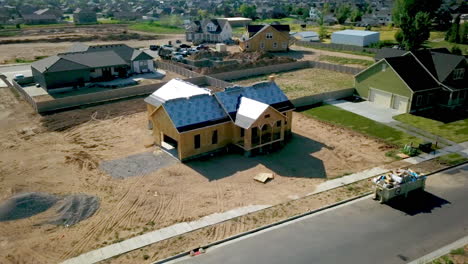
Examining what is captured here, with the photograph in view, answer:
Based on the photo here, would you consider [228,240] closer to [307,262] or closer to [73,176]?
[307,262]

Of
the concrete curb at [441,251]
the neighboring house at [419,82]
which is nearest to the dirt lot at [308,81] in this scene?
the neighboring house at [419,82]

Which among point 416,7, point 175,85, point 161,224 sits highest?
point 416,7

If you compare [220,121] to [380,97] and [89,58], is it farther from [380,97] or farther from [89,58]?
[89,58]

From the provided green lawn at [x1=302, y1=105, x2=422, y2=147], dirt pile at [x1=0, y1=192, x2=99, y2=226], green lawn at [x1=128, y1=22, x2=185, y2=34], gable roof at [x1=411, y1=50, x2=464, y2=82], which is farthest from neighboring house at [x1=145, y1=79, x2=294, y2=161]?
green lawn at [x1=128, y1=22, x2=185, y2=34]

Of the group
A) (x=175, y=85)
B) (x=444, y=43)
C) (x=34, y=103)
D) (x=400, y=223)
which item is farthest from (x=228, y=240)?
(x=444, y=43)

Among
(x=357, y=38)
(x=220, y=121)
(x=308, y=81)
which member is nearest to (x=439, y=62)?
(x=308, y=81)

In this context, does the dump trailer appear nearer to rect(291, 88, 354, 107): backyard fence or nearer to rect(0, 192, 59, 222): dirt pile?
rect(291, 88, 354, 107): backyard fence

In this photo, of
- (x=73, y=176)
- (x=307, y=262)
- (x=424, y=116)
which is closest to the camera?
(x=307, y=262)
